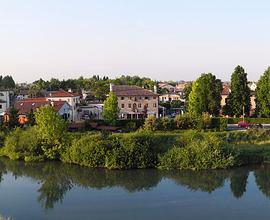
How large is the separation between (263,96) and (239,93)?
248cm

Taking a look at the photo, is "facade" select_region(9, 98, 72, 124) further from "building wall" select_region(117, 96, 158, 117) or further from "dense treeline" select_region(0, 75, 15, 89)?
"dense treeline" select_region(0, 75, 15, 89)

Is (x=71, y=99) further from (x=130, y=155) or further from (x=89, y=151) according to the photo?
(x=130, y=155)

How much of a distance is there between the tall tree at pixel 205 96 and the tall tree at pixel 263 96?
4.32 meters

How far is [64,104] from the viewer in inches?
1973

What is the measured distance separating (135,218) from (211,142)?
39.4 feet

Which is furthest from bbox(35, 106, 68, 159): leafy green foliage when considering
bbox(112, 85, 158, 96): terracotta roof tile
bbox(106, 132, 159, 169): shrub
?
bbox(112, 85, 158, 96): terracotta roof tile

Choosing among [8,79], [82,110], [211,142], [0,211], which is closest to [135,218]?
[0,211]

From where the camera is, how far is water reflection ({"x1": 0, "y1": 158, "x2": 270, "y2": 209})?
25859 millimetres

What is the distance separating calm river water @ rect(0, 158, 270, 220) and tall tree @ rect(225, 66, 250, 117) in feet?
57.3

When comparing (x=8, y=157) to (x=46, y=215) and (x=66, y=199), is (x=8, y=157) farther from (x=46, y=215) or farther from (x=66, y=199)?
(x=46, y=215)

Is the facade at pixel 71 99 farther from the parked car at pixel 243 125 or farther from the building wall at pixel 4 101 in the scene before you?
the parked car at pixel 243 125

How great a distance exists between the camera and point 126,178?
28.6 meters

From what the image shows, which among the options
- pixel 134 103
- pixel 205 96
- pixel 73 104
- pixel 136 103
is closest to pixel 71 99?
pixel 73 104

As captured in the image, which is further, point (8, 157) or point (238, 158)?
point (8, 157)
